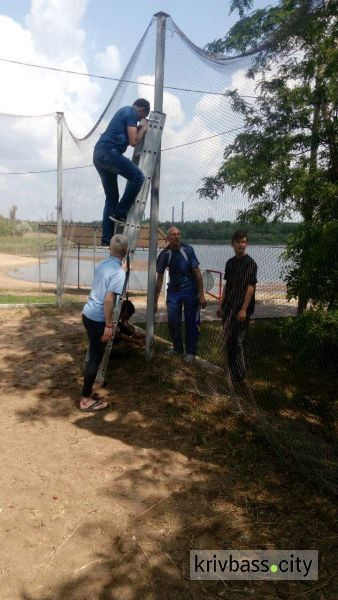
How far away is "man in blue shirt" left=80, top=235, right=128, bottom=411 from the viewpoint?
3.99 m

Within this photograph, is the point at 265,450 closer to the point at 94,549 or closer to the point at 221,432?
the point at 221,432

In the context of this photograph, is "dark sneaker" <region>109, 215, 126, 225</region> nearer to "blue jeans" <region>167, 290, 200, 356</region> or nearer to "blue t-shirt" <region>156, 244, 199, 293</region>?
"blue t-shirt" <region>156, 244, 199, 293</region>

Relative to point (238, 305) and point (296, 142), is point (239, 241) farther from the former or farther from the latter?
point (296, 142)

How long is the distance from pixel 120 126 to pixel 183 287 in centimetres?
178

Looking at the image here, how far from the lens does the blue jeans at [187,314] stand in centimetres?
507

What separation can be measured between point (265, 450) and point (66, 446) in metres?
1.59

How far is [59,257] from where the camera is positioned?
29.9 feet

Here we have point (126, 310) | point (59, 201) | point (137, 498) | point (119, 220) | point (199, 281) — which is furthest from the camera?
point (59, 201)

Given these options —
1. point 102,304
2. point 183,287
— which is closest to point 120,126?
point 102,304

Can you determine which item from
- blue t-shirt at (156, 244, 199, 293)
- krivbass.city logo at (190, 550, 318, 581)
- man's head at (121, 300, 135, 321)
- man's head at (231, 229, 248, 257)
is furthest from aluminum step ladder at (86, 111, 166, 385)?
krivbass.city logo at (190, 550, 318, 581)

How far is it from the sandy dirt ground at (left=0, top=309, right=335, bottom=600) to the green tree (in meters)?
1.78

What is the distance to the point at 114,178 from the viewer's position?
15.6 feet

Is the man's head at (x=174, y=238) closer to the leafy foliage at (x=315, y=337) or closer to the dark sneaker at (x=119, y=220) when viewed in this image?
the dark sneaker at (x=119, y=220)

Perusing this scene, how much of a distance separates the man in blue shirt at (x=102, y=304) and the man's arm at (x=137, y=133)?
965 mm
